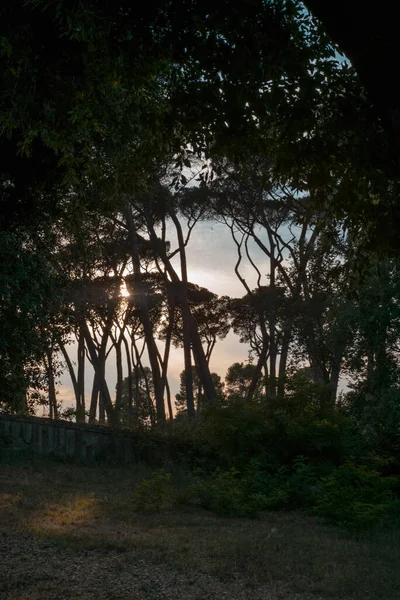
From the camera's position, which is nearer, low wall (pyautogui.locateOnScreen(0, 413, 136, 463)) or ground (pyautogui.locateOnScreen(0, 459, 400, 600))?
ground (pyautogui.locateOnScreen(0, 459, 400, 600))

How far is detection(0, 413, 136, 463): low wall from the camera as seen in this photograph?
1466cm

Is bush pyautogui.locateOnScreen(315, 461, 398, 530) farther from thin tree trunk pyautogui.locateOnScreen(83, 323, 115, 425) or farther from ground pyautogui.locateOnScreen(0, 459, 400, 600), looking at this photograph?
thin tree trunk pyautogui.locateOnScreen(83, 323, 115, 425)

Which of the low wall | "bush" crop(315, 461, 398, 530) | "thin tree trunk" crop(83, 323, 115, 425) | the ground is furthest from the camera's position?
"thin tree trunk" crop(83, 323, 115, 425)

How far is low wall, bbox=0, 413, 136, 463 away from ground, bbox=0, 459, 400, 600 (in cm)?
550

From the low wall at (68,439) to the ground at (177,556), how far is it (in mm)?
5498

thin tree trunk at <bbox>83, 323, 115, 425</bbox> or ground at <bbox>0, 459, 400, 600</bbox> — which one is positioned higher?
thin tree trunk at <bbox>83, 323, 115, 425</bbox>

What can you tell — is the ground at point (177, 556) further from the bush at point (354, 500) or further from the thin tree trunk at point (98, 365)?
the thin tree trunk at point (98, 365)

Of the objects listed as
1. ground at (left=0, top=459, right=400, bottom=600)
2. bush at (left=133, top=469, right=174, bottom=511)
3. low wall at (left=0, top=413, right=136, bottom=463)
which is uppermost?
low wall at (left=0, top=413, right=136, bottom=463)

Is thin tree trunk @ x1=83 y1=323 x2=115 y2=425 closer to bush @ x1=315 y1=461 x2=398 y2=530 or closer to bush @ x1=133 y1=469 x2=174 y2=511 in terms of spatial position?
bush @ x1=315 y1=461 x2=398 y2=530

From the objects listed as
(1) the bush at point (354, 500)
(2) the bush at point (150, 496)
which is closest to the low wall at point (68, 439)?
(2) the bush at point (150, 496)

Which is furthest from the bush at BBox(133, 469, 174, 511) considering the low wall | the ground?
the low wall

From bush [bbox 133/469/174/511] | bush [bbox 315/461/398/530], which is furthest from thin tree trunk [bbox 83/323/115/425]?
bush [bbox 133/469/174/511]

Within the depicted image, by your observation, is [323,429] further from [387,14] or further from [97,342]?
[97,342]

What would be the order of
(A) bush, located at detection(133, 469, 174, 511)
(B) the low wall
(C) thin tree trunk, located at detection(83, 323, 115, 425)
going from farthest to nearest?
(C) thin tree trunk, located at detection(83, 323, 115, 425), (B) the low wall, (A) bush, located at detection(133, 469, 174, 511)
